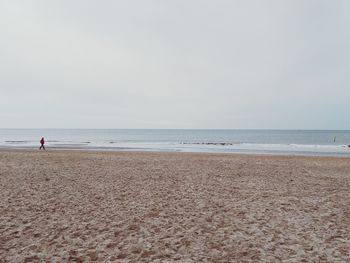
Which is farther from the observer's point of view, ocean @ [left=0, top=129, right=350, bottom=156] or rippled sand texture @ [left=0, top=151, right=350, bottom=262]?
ocean @ [left=0, top=129, right=350, bottom=156]

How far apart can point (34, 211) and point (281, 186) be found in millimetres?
9803

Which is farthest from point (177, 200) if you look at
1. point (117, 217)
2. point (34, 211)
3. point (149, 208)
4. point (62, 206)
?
point (34, 211)

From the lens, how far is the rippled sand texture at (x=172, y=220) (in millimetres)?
5918

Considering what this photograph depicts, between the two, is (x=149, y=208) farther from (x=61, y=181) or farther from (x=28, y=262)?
(x=61, y=181)

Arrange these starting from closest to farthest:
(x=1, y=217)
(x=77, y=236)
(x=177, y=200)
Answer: (x=77, y=236)
(x=1, y=217)
(x=177, y=200)

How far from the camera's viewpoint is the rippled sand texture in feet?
19.4

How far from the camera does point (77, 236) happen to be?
679cm

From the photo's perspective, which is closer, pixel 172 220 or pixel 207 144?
pixel 172 220

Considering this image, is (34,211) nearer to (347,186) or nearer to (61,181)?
(61,181)

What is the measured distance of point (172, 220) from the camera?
8023 mm

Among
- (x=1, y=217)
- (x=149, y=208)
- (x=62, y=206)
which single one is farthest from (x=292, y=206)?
(x=1, y=217)

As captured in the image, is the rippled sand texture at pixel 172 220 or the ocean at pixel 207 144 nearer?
the rippled sand texture at pixel 172 220

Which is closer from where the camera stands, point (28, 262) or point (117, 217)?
point (28, 262)

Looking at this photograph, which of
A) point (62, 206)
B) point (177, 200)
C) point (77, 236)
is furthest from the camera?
point (177, 200)
